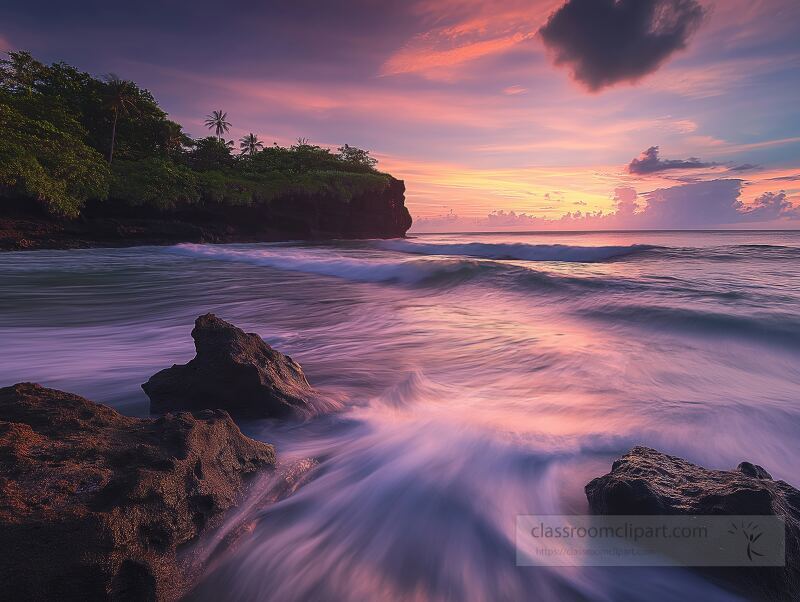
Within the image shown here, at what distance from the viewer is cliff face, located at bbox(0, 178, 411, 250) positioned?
23875mm

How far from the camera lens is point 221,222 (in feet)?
119

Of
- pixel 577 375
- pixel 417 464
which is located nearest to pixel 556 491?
pixel 417 464

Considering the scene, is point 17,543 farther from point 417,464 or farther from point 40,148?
point 40,148

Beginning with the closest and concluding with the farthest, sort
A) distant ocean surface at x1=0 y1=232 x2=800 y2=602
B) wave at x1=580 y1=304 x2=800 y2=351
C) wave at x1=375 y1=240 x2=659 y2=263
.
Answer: distant ocean surface at x1=0 y1=232 x2=800 y2=602
wave at x1=580 y1=304 x2=800 y2=351
wave at x1=375 y1=240 x2=659 y2=263

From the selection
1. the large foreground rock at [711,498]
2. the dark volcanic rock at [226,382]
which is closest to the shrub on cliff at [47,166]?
the dark volcanic rock at [226,382]

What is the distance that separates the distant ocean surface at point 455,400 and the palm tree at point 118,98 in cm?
2855

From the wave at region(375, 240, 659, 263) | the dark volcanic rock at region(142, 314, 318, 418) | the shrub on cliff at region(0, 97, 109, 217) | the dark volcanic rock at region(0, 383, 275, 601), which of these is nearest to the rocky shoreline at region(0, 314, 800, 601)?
the dark volcanic rock at region(0, 383, 275, 601)

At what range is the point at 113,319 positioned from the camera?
741 cm

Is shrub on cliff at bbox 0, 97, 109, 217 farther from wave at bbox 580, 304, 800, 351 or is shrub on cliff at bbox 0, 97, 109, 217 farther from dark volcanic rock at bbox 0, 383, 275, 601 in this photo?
wave at bbox 580, 304, 800, 351

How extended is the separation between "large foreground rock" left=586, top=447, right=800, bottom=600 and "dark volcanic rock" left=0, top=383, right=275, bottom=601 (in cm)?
194

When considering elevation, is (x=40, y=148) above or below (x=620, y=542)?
above

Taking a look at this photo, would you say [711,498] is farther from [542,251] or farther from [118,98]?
[118,98]

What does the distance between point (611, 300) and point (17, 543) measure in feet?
31.5

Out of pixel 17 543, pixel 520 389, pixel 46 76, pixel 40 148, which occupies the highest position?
pixel 46 76
